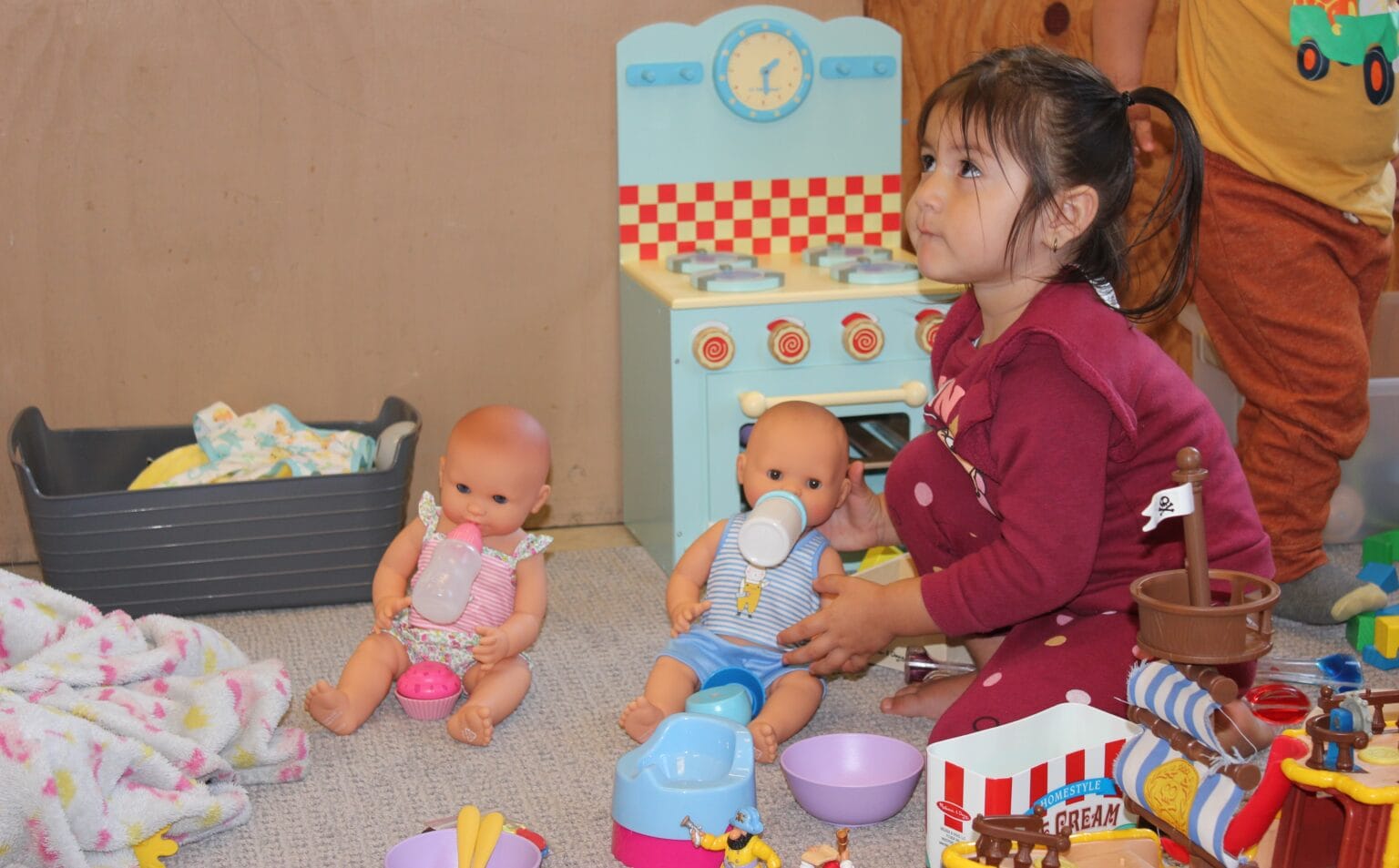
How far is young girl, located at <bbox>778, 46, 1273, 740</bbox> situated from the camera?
1.14 metres

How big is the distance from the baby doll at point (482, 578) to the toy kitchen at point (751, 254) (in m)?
0.26

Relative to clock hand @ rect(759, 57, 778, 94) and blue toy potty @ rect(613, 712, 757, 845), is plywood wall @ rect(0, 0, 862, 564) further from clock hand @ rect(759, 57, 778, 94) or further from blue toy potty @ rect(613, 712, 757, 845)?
blue toy potty @ rect(613, 712, 757, 845)

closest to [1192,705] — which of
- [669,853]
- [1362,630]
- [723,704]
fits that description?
[669,853]

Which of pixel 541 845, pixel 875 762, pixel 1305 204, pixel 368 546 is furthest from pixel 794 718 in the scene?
pixel 1305 204

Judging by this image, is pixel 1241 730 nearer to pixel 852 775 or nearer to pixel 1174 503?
pixel 1174 503

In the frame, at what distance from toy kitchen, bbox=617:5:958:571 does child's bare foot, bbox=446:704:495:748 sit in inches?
16.6

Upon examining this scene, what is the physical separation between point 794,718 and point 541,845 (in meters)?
0.30

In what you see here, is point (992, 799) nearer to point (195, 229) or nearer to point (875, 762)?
point (875, 762)

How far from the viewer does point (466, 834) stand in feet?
3.34

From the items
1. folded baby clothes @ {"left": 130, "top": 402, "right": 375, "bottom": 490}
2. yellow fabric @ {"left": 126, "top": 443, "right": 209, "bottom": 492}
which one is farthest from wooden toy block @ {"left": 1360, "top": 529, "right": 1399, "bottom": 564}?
yellow fabric @ {"left": 126, "top": 443, "right": 209, "bottom": 492}

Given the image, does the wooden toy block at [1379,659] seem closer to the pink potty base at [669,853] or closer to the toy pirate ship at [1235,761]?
the toy pirate ship at [1235,761]

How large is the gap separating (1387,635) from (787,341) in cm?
67

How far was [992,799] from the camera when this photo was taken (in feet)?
3.23

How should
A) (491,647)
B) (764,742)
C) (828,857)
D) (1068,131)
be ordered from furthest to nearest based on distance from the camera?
(491,647) → (764,742) → (1068,131) → (828,857)
